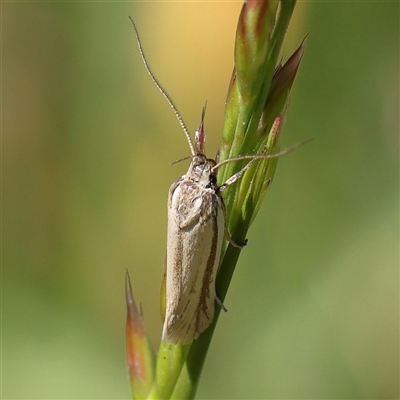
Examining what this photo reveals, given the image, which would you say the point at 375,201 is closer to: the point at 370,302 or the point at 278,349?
the point at 370,302

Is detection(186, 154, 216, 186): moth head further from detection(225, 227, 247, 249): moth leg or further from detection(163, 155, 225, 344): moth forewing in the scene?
detection(225, 227, 247, 249): moth leg

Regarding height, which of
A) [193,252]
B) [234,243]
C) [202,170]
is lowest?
[193,252]

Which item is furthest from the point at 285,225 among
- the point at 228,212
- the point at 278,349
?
the point at 228,212

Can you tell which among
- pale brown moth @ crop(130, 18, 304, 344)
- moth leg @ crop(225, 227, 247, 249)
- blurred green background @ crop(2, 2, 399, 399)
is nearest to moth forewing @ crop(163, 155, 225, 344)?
pale brown moth @ crop(130, 18, 304, 344)

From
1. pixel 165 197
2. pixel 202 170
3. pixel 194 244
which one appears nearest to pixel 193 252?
pixel 194 244

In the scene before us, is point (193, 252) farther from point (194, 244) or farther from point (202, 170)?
point (202, 170)

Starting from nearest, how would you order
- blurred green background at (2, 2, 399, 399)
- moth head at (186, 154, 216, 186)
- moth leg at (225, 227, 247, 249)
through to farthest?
moth leg at (225, 227, 247, 249), moth head at (186, 154, 216, 186), blurred green background at (2, 2, 399, 399)

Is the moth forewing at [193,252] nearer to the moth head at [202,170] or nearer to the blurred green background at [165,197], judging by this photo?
the moth head at [202,170]
